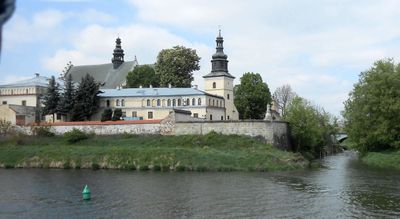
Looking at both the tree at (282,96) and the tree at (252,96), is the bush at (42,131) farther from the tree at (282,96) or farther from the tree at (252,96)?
the tree at (282,96)

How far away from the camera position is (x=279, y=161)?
44.6 meters

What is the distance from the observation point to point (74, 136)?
178ft

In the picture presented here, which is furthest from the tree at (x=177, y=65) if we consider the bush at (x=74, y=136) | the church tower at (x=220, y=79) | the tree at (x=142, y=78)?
the bush at (x=74, y=136)

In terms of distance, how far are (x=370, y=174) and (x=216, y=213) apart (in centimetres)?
2044

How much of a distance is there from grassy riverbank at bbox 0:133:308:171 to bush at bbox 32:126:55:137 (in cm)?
246

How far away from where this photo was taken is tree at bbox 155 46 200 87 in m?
78.3

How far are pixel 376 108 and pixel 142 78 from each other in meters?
41.6

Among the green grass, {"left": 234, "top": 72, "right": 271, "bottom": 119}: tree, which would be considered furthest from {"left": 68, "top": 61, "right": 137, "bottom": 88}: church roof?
the green grass

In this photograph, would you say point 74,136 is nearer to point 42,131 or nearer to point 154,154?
point 42,131

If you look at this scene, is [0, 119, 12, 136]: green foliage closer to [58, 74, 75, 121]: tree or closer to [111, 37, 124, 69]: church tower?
[58, 74, 75, 121]: tree

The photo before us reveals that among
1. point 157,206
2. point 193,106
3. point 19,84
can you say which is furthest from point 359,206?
point 19,84

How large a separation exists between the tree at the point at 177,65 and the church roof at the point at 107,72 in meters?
9.65

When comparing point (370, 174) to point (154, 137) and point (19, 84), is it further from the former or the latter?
point (19, 84)

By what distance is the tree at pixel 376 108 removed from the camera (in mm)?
49844
